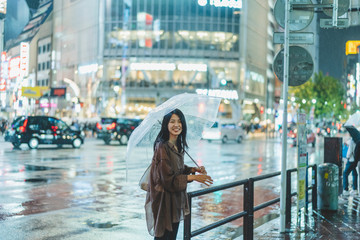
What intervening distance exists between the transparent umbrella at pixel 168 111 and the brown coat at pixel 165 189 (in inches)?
14.6

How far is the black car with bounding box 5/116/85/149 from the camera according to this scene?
28.5m

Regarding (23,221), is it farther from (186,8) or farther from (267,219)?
(186,8)

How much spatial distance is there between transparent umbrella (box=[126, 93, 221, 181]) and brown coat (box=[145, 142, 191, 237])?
371 millimetres

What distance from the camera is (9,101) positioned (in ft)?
328

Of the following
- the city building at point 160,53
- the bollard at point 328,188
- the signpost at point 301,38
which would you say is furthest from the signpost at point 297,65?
the city building at point 160,53

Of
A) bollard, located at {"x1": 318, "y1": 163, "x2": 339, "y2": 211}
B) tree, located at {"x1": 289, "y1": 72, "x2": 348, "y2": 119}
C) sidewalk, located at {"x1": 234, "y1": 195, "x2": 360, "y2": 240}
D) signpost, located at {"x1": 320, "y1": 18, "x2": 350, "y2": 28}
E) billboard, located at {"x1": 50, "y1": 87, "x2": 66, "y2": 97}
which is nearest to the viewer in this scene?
sidewalk, located at {"x1": 234, "y1": 195, "x2": 360, "y2": 240}

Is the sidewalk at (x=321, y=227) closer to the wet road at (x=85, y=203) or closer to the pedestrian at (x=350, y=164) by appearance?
the wet road at (x=85, y=203)

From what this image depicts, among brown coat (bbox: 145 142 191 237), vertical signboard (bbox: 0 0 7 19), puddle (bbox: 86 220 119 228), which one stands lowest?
puddle (bbox: 86 220 119 228)

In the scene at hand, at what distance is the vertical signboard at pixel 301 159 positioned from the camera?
8.62 meters

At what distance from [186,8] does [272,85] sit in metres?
47.7

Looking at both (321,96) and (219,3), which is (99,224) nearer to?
(219,3)

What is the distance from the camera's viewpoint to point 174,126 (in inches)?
189

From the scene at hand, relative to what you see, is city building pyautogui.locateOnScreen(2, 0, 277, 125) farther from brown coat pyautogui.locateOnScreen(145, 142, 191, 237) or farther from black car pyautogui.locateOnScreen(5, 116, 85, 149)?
brown coat pyautogui.locateOnScreen(145, 142, 191, 237)

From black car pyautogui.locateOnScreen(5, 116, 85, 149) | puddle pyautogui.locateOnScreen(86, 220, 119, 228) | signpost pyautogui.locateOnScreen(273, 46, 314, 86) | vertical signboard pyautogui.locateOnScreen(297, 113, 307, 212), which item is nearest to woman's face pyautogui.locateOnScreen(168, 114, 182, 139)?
signpost pyautogui.locateOnScreen(273, 46, 314, 86)
